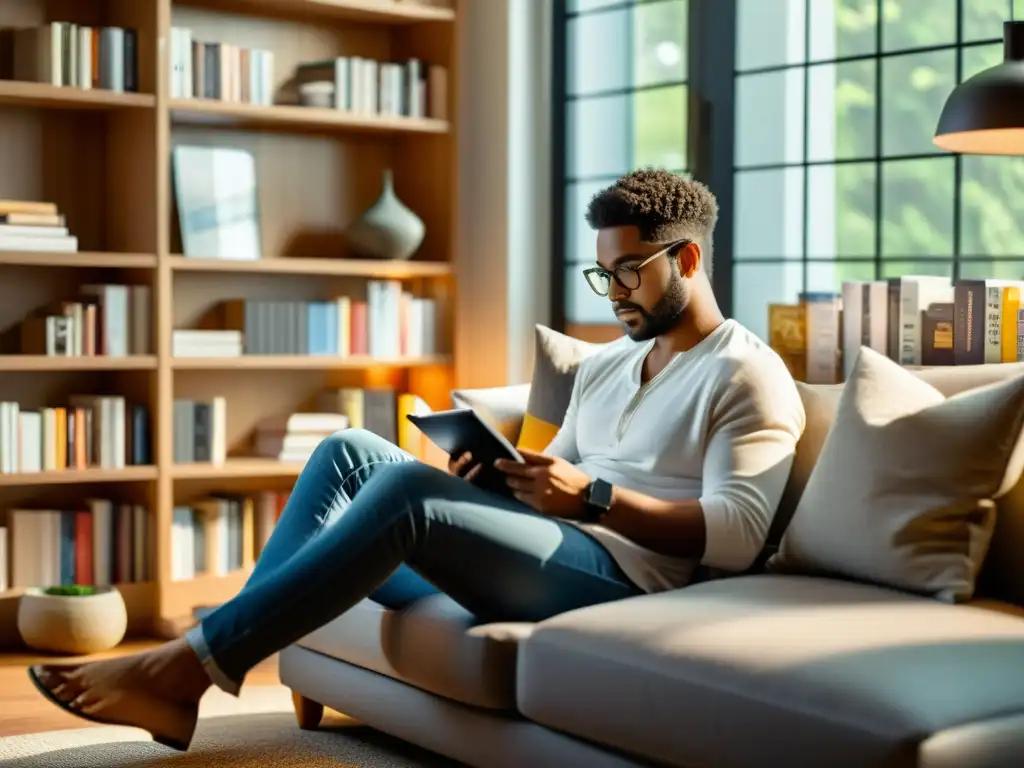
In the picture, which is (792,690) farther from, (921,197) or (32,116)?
(32,116)

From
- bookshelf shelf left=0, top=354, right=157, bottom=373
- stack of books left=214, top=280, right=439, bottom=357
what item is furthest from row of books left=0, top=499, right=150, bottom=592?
stack of books left=214, top=280, right=439, bottom=357

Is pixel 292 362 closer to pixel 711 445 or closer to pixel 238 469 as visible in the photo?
pixel 238 469

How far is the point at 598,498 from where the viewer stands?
8.77 feet

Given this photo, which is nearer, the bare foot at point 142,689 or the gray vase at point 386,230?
the bare foot at point 142,689

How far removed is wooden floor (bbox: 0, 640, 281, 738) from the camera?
343 centimetres

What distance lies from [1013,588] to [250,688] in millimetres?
2030

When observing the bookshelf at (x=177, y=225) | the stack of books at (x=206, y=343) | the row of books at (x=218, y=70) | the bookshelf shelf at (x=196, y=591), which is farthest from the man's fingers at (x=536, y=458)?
the row of books at (x=218, y=70)

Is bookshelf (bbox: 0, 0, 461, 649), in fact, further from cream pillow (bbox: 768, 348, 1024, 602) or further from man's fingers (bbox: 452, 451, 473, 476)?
cream pillow (bbox: 768, 348, 1024, 602)

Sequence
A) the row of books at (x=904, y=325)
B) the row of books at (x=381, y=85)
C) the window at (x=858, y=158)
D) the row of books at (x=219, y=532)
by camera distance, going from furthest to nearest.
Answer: the row of books at (x=381, y=85)
the row of books at (x=219, y=532)
the window at (x=858, y=158)
the row of books at (x=904, y=325)

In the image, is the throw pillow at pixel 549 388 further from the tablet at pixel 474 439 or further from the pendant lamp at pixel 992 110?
the pendant lamp at pixel 992 110

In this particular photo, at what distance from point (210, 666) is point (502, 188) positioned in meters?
2.74

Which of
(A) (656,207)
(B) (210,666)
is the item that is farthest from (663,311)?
(B) (210,666)

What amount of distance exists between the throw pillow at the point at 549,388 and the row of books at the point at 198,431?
147 centimetres

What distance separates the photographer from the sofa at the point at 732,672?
2002mm
